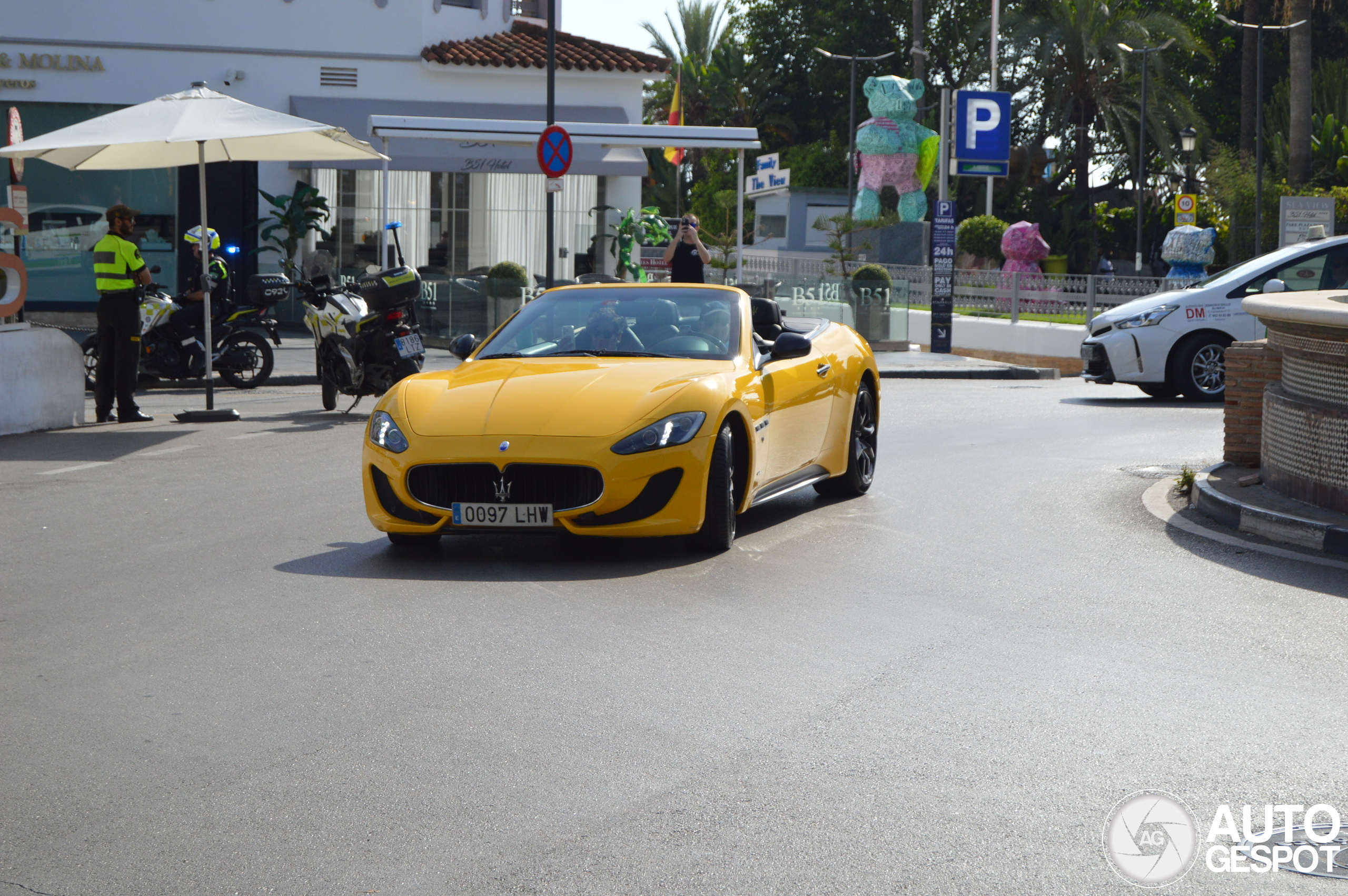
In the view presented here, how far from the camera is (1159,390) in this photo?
714 inches

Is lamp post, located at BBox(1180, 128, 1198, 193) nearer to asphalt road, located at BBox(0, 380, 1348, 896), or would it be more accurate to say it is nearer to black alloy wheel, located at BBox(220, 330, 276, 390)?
black alloy wheel, located at BBox(220, 330, 276, 390)

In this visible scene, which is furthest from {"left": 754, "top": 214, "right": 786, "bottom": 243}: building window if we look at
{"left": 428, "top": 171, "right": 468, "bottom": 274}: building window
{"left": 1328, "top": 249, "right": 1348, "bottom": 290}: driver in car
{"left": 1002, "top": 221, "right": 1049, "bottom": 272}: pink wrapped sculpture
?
{"left": 1328, "top": 249, "right": 1348, "bottom": 290}: driver in car

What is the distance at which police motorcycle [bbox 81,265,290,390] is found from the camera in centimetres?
1738

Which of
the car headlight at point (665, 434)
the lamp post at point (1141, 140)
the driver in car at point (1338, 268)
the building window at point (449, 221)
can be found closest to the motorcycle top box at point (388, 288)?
the car headlight at point (665, 434)

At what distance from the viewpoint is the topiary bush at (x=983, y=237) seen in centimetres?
5228

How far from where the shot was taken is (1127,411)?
1689 centimetres

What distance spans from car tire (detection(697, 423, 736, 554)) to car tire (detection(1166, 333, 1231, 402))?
10862 mm

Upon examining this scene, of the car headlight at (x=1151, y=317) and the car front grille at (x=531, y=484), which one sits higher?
the car headlight at (x=1151, y=317)

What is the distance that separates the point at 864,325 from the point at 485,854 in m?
21.7

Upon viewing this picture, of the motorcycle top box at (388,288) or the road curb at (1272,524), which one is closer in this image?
the road curb at (1272,524)

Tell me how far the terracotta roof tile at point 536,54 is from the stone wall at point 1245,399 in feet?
69.6

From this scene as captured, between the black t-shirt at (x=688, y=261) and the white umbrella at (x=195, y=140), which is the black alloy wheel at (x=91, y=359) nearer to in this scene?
the white umbrella at (x=195, y=140)

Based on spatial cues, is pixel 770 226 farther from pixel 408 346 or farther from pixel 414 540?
pixel 414 540

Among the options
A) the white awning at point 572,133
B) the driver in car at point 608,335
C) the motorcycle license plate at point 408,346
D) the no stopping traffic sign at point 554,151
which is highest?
the white awning at point 572,133
